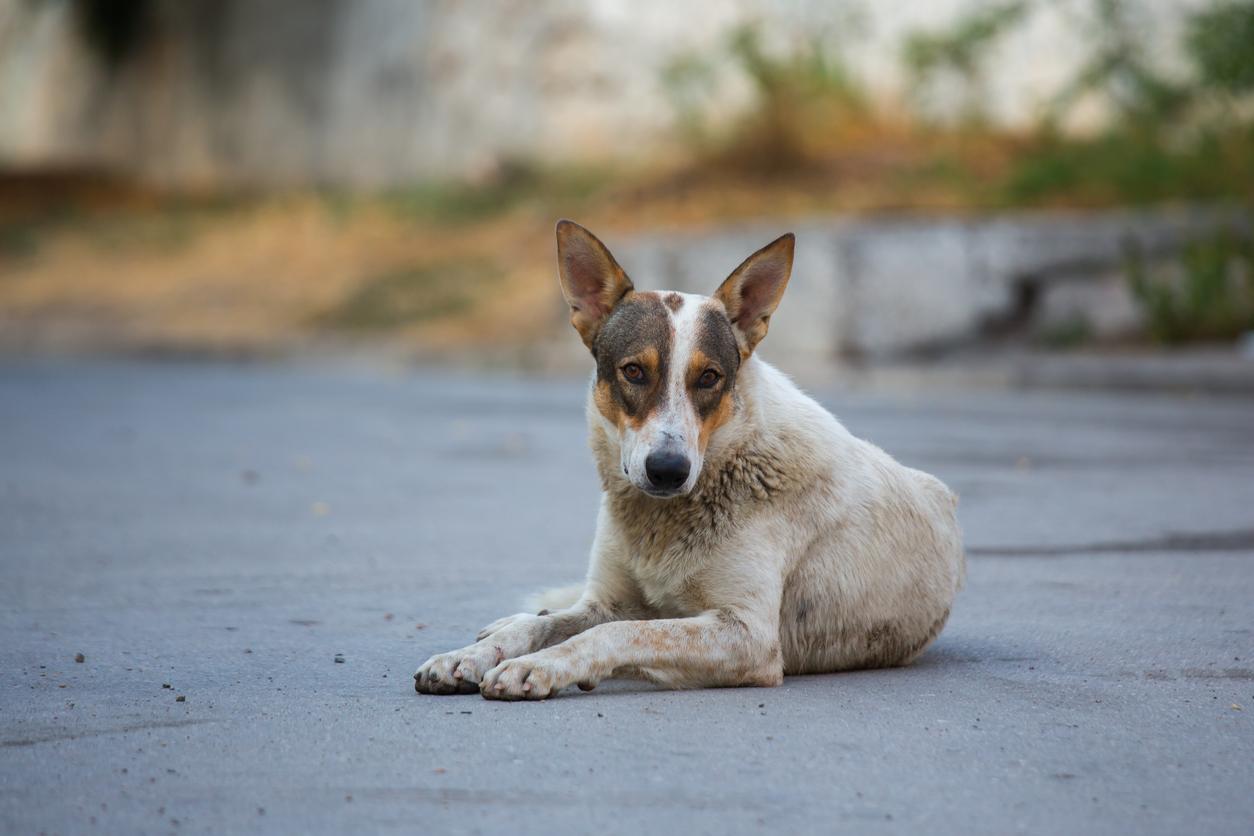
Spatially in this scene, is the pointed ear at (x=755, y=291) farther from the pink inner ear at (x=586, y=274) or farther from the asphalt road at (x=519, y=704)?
the asphalt road at (x=519, y=704)

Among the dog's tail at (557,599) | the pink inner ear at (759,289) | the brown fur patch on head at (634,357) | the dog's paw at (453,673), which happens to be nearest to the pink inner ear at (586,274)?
the brown fur patch on head at (634,357)

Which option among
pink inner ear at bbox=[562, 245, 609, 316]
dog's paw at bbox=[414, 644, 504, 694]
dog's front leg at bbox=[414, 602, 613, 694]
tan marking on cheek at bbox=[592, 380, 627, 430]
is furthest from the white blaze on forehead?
dog's paw at bbox=[414, 644, 504, 694]

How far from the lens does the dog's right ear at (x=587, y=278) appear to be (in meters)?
5.03

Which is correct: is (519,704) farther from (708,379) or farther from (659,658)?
(708,379)

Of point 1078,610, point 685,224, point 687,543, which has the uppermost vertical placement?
point 685,224

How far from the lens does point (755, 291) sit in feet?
16.7

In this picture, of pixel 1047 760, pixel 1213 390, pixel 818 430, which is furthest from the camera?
pixel 1213 390

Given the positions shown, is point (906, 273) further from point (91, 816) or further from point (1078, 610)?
point (91, 816)

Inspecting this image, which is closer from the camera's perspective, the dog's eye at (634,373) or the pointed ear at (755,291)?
the dog's eye at (634,373)

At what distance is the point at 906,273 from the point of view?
53.6ft

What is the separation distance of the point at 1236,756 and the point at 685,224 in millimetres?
16148

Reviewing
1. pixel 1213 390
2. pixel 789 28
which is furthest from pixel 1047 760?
pixel 789 28

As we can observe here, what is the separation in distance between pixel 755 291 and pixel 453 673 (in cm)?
162

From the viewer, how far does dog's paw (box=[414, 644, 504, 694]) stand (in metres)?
4.36
